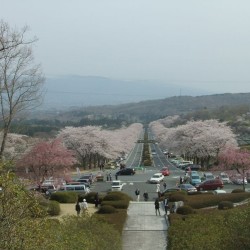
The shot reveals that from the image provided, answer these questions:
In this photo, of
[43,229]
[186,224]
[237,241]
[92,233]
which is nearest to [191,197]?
[186,224]

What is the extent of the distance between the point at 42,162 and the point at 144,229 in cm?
1431

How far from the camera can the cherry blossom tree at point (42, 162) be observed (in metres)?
35.7

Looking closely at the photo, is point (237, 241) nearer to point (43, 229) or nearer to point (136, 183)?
point (43, 229)

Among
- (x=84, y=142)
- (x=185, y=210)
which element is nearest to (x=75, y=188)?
(x=185, y=210)

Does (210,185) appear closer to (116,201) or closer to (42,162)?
(116,201)

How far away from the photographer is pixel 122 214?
25.7 meters

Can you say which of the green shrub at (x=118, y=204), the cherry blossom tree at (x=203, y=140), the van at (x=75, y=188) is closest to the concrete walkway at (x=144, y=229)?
the green shrub at (x=118, y=204)

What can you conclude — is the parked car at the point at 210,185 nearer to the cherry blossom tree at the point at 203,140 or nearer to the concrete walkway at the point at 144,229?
the concrete walkway at the point at 144,229

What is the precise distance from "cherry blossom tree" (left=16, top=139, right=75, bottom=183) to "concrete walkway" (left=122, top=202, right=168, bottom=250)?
8562 millimetres

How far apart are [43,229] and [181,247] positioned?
18.0ft

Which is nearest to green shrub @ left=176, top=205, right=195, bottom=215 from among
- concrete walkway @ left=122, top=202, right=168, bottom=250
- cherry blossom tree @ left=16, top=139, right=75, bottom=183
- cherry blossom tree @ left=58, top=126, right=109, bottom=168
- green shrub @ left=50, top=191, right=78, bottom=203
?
concrete walkway @ left=122, top=202, right=168, bottom=250

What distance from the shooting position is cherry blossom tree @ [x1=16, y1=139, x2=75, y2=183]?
35.7 metres

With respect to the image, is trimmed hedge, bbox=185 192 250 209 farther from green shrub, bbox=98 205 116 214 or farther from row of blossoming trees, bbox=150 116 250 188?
row of blossoming trees, bbox=150 116 250 188

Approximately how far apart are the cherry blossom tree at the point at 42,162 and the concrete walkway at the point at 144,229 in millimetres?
8562
